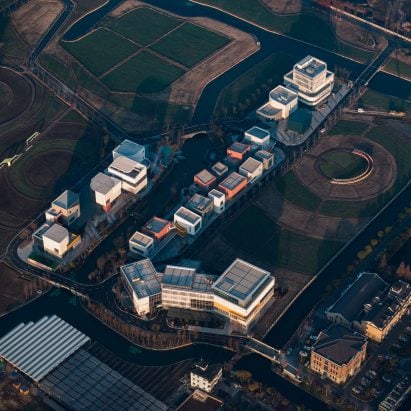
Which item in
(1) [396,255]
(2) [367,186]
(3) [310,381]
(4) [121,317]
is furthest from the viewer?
(2) [367,186]

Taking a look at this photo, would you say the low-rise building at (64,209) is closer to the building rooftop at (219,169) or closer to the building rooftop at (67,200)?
the building rooftop at (67,200)

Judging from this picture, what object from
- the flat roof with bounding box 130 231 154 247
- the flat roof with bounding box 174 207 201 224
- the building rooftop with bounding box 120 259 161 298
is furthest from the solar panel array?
the flat roof with bounding box 174 207 201 224

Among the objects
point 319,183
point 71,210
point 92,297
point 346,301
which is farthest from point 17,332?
point 319,183

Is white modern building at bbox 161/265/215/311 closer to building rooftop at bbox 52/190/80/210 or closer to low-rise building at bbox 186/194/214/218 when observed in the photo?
low-rise building at bbox 186/194/214/218

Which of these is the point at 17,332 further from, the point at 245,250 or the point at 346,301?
the point at 346,301

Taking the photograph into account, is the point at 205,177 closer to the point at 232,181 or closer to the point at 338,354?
the point at 232,181

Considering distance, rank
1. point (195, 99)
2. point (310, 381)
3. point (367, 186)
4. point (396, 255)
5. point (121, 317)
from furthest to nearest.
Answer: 1. point (195, 99)
2. point (367, 186)
3. point (396, 255)
4. point (121, 317)
5. point (310, 381)
